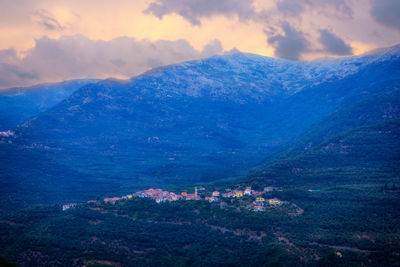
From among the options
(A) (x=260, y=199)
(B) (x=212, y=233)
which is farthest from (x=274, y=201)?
(B) (x=212, y=233)

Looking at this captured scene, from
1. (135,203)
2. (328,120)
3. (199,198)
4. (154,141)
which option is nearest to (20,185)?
(135,203)

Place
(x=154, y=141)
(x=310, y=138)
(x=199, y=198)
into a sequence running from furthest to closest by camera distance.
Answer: (x=154, y=141)
(x=310, y=138)
(x=199, y=198)

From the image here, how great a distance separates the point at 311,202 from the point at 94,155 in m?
105

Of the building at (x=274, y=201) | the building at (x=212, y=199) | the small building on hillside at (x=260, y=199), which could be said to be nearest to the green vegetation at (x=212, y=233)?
the building at (x=274, y=201)

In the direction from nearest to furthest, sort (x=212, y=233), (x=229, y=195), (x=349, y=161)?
1. (x=212, y=233)
2. (x=229, y=195)
3. (x=349, y=161)

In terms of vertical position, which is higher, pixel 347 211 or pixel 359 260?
pixel 347 211

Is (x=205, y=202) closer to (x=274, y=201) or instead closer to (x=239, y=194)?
(x=239, y=194)

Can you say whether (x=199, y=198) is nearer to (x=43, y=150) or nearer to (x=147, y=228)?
(x=147, y=228)

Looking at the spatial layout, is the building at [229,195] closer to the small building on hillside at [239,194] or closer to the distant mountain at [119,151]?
the small building on hillside at [239,194]

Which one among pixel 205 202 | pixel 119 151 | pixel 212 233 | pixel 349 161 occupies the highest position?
pixel 119 151

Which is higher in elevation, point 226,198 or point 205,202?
point 226,198

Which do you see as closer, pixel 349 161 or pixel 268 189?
pixel 268 189

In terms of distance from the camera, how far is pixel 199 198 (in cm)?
8238

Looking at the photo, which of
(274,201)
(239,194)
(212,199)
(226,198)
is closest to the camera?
(274,201)
